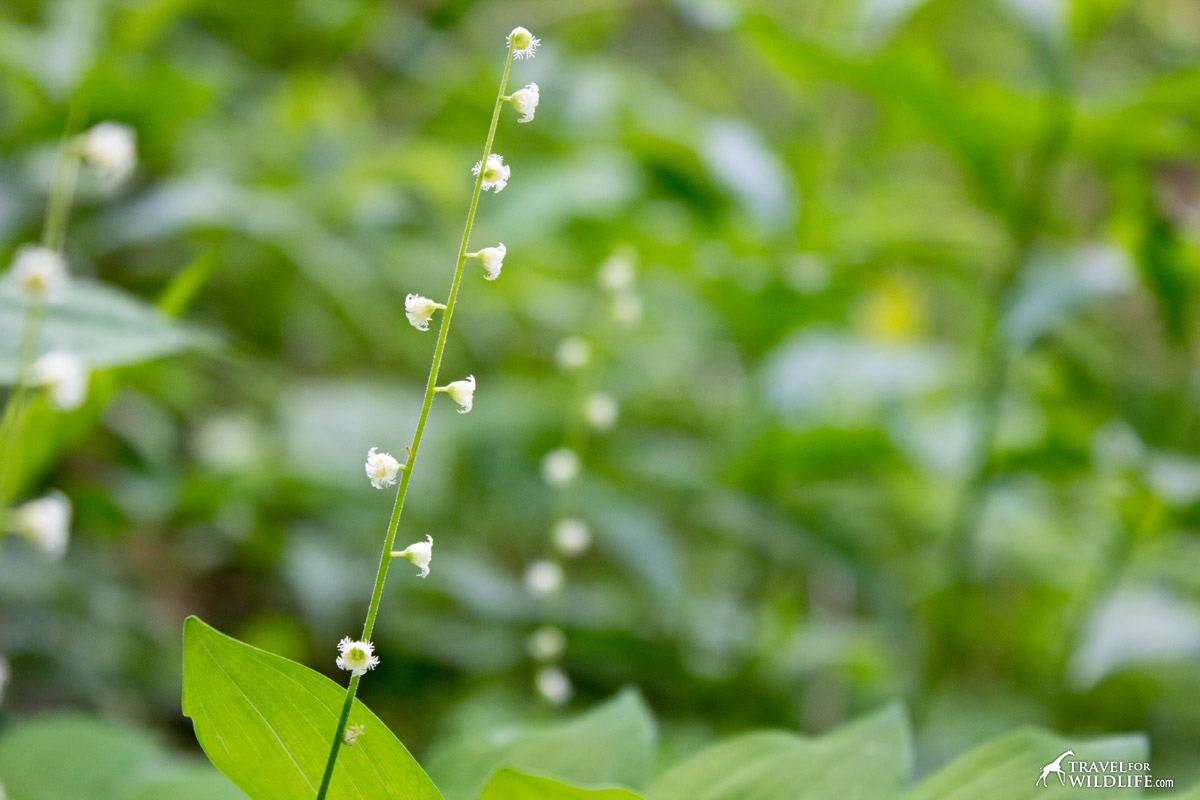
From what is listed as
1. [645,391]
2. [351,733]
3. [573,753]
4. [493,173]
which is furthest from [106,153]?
[645,391]

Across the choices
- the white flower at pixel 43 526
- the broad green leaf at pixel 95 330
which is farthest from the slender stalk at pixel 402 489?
the broad green leaf at pixel 95 330

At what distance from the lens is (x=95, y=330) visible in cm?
54

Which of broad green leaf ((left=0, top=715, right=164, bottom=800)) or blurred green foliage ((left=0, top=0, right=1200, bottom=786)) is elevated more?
blurred green foliage ((left=0, top=0, right=1200, bottom=786))

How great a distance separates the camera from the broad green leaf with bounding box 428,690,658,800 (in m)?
0.52

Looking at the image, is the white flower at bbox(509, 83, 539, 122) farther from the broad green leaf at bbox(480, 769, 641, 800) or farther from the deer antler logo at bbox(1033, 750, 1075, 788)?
the deer antler logo at bbox(1033, 750, 1075, 788)

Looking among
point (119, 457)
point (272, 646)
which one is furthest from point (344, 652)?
point (272, 646)

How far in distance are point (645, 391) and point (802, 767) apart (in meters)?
1.34

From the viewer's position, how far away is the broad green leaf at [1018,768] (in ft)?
1.44

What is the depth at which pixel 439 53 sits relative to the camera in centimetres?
202

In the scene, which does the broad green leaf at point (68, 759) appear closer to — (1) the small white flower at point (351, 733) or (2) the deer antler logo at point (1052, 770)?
(1) the small white flower at point (351, 733)

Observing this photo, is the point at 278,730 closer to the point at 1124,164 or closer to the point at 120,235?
the point at 120,235

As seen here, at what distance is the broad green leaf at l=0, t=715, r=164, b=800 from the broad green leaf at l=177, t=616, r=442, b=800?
1.10ft

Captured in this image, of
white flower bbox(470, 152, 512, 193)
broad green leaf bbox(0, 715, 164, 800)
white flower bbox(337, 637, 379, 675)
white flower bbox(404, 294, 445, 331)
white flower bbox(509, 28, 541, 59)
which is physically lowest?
white flower bbox(337, 637, 379, 675)

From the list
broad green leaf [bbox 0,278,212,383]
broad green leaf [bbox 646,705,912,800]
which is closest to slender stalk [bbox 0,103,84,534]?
broad green leaf [bbox 0,278,212,383]
